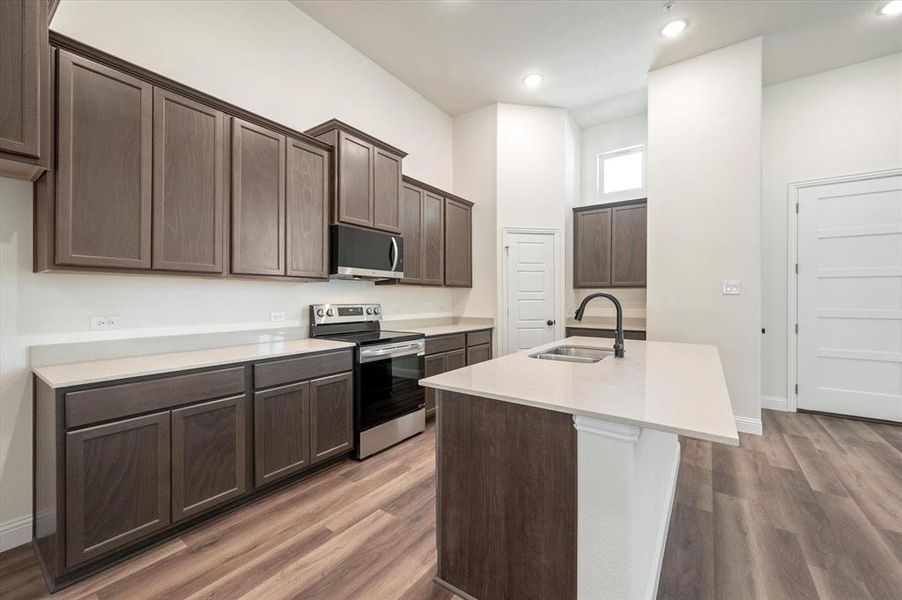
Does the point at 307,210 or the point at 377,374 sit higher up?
the point at 307,210

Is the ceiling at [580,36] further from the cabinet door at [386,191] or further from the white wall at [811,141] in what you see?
the cabinet door at [386,191]

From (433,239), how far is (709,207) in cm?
283

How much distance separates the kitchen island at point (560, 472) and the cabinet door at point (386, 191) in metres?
2.14

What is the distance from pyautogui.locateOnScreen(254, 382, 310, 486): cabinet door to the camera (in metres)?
2.26

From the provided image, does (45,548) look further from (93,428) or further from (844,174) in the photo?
(844,174)

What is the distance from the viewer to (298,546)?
6.24 feet

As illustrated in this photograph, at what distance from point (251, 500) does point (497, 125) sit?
4.62 m

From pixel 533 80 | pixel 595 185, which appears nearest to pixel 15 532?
→ pixel 533 80

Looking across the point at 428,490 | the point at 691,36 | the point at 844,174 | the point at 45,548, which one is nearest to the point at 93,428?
the point at 45,548

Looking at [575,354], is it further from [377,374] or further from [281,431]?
[281,431]

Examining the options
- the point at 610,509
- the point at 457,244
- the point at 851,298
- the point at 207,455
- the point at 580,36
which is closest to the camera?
the point at 610,509

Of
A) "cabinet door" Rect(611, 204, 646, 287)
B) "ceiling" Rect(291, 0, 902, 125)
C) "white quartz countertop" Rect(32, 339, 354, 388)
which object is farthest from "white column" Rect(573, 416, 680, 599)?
"cabinet door" Rect(611, 204, 646, 287)

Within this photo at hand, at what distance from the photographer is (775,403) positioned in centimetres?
418

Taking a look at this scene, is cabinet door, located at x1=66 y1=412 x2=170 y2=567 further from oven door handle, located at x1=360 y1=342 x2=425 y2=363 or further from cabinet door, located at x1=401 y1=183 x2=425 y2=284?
cabinet door, located at x1=401 y1=183 x2=425 y2=284
